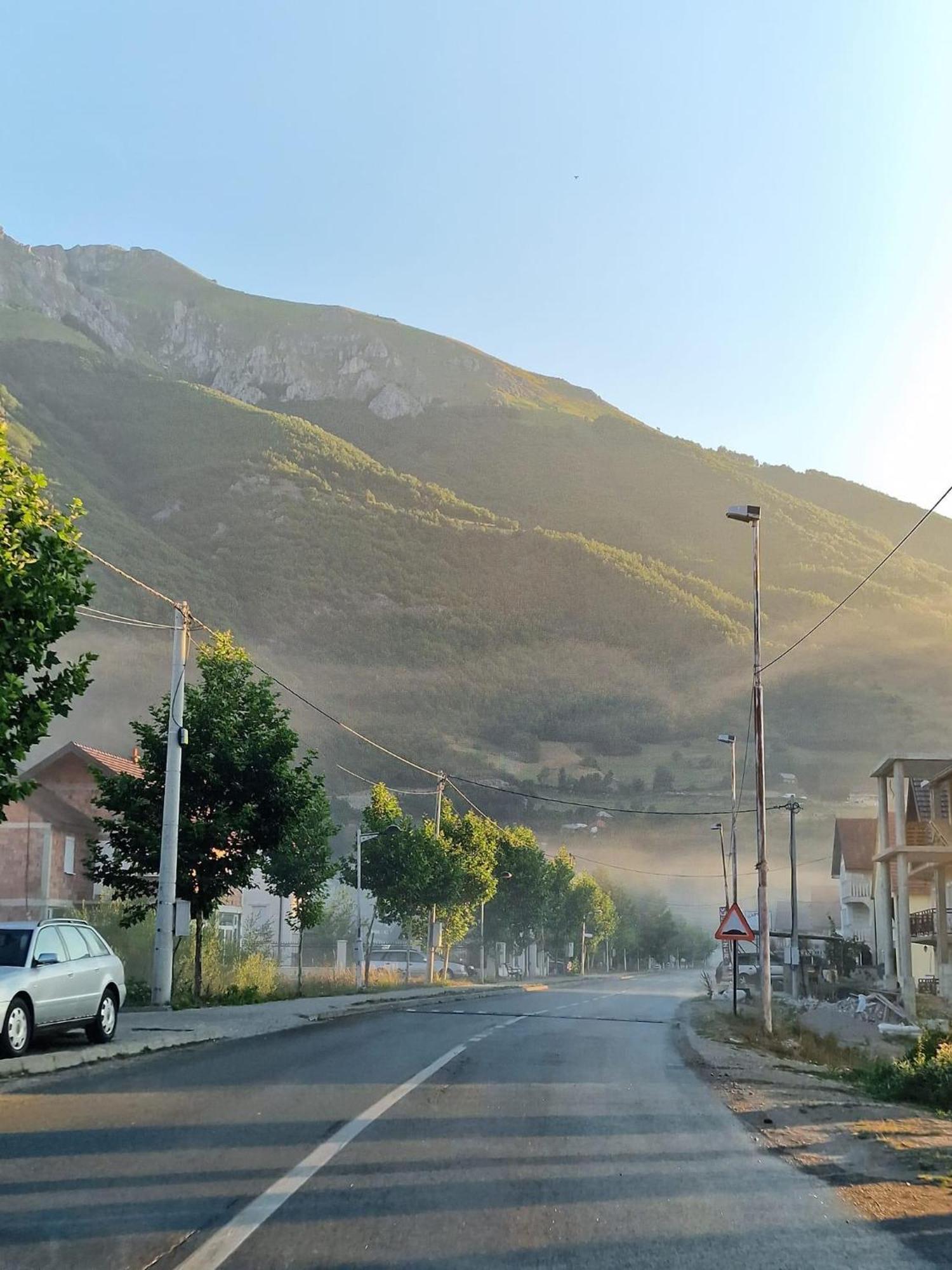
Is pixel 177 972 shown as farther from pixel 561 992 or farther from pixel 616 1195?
pixel 616 1195

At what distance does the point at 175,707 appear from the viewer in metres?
29.3

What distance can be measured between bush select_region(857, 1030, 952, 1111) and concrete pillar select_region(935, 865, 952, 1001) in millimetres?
39110

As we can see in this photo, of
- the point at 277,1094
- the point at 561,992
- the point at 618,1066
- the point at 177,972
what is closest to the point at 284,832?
Result: the point at 177,972

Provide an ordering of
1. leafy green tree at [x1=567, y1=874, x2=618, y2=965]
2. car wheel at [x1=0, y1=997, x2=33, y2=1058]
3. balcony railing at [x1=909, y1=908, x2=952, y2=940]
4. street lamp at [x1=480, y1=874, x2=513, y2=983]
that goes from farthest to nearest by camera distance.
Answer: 1. leafy green tree at [x1=567, y1=874, x2=618, y2=965]
2. street lamp at [x1=480, y1=874, x2=513, y2=983]
3. balcony railing at [x1=909, y1=908, x2=952, y2=940]
4. car wheel at [x1=0, y1=997, x2=33, y2=1058]

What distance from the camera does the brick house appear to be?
48.2 meters

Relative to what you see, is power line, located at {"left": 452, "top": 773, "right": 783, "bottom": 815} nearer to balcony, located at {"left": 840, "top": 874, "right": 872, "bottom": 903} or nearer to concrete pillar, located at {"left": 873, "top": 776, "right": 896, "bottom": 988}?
concrete pillar, located at {"left": 873, "top": 776, "right": 896, "bottom": 988}

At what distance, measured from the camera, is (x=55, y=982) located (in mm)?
15664

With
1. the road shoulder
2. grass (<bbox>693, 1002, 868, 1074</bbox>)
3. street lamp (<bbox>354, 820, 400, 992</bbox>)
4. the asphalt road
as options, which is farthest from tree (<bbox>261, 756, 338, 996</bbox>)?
the asphalt road

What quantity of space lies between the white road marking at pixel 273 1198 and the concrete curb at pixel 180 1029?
14.2ft

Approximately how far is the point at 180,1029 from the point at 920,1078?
11568 millimetres

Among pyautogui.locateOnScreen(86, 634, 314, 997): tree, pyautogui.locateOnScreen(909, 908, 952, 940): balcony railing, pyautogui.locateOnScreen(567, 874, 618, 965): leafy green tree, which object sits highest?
pyautogui.locateOnScreen(86, 634, 314, 997): tree

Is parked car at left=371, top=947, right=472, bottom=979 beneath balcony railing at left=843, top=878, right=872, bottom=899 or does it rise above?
beneath

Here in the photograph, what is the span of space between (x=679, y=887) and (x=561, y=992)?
125742mm

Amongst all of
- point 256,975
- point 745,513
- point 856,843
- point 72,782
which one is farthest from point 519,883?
point 745,513
